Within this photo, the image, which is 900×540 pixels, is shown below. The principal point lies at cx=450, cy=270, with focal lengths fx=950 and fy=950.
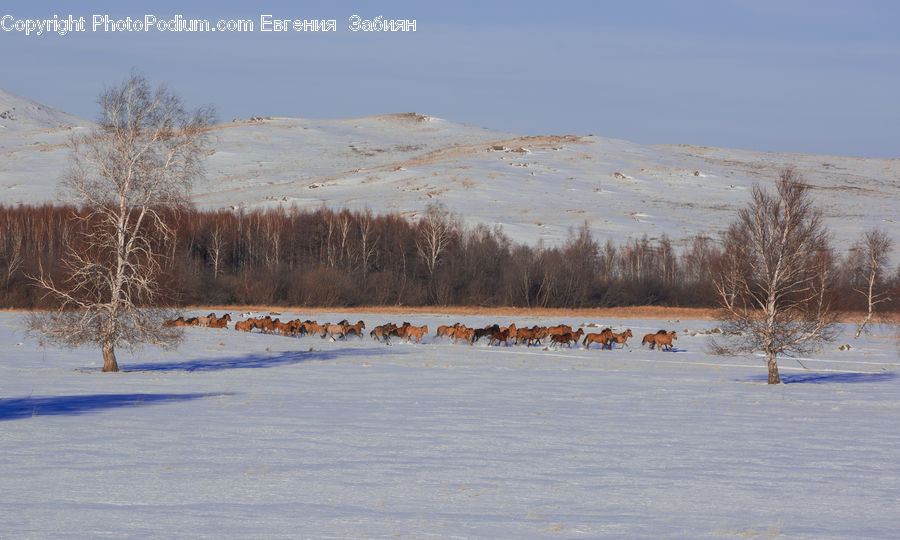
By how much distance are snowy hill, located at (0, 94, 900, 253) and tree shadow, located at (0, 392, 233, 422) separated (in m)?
76.3

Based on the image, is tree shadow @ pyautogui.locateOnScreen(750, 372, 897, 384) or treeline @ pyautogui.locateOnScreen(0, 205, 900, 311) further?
treeline @ pyautogui.locateOnScreen(0, 205, 900, 311)

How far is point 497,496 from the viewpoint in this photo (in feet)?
35.6

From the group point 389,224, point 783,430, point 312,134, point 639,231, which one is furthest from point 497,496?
point 312,134

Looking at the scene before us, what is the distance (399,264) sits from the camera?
276 ft

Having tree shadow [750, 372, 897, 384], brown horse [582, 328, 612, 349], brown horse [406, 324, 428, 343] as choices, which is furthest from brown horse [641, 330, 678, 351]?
brown horse [406, 324, 428, 343]

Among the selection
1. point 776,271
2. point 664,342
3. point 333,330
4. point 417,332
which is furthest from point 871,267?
point 333,330

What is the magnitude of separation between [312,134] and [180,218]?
5335 inches

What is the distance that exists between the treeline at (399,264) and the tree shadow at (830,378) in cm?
3718

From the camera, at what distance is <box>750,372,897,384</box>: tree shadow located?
28381mm

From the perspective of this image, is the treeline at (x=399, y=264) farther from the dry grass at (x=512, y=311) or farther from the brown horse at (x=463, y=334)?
the brown horse at (x=463, y=334)

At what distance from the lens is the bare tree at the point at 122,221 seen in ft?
83.7

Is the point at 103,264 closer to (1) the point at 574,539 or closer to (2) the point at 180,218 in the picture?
(2) the point at 180,218

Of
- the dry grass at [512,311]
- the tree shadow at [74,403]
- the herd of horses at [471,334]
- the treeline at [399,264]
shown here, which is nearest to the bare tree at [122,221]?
the tree shadow at [74,403]

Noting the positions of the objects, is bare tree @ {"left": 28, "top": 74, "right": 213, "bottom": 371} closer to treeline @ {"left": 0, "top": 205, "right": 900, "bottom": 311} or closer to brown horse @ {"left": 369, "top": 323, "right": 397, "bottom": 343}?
brown horse @ {"left": 369, "top": 323, "right": 397, "bottom": 343}
